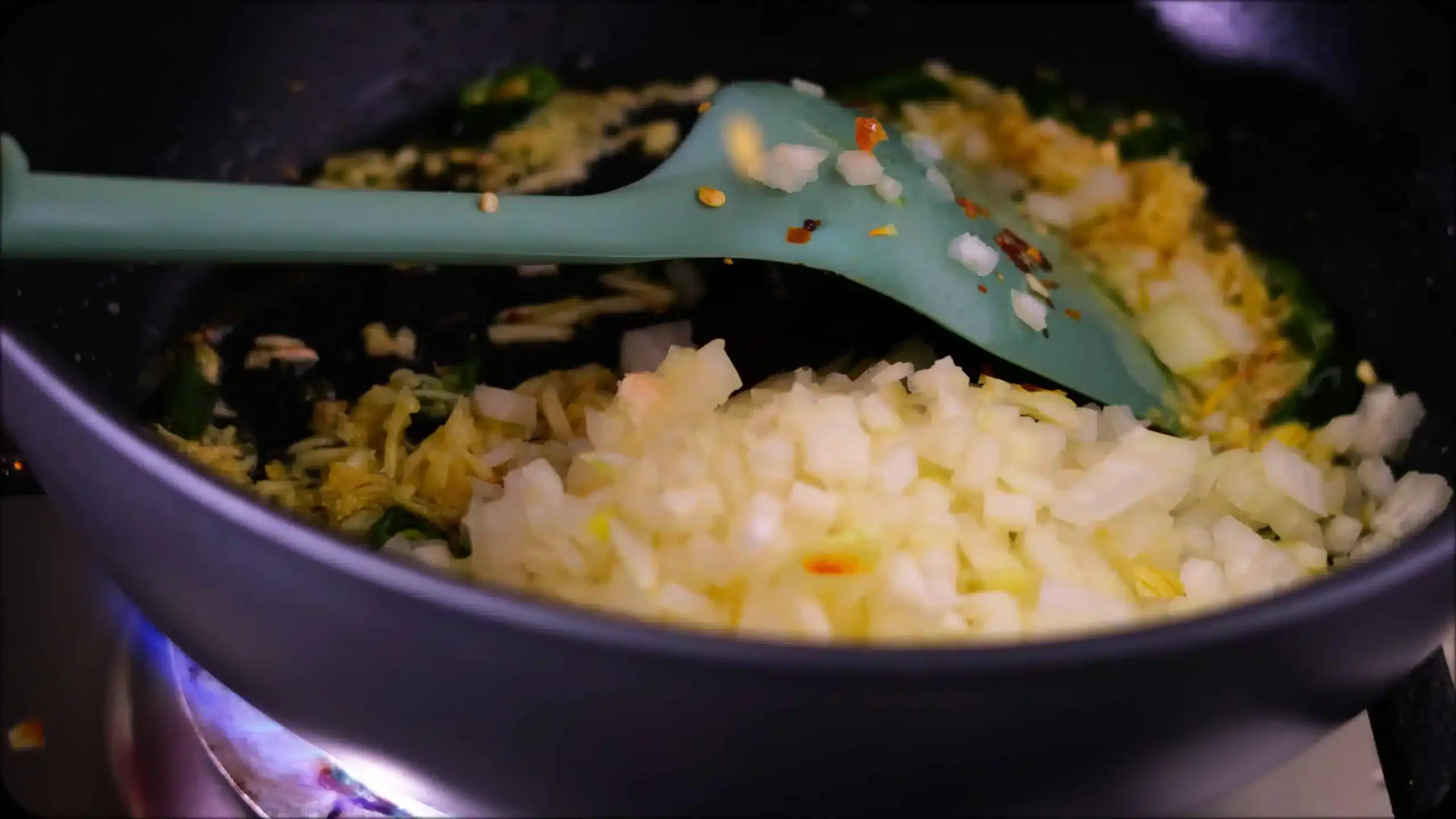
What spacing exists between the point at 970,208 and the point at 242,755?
77 centimetres

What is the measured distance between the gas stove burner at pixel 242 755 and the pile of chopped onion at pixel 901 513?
18 cm

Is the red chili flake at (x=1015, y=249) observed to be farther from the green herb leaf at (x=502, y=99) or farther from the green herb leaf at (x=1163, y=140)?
the green herb leaf at (x=502, y=99)

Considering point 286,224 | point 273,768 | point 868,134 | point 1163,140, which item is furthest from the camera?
point 1163,140

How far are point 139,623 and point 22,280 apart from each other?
315 millimetres

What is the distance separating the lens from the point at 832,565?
736mm

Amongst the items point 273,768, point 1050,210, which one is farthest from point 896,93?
point 273,768

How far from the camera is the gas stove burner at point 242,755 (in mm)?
822

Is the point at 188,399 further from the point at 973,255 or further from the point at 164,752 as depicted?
the point at 973,255

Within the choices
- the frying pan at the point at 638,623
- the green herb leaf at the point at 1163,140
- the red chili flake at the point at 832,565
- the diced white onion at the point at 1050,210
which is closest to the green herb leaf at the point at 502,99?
the frying pan at the point at 638,623

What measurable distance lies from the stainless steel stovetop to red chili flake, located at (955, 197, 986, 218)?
527mm

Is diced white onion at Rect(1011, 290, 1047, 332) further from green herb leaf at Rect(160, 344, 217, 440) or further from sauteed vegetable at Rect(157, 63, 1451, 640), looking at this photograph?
green herb leaf at Rect(160, 344, 217, 440)

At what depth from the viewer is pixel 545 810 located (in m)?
0.64

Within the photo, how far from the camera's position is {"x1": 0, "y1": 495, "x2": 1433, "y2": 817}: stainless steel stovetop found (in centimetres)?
83

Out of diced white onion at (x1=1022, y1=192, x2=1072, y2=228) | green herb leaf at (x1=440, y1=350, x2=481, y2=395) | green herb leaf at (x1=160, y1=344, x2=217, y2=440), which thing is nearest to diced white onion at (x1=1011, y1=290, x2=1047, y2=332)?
diced white onion at (x1=1022, y1=192, x2=1072, y2=228)
